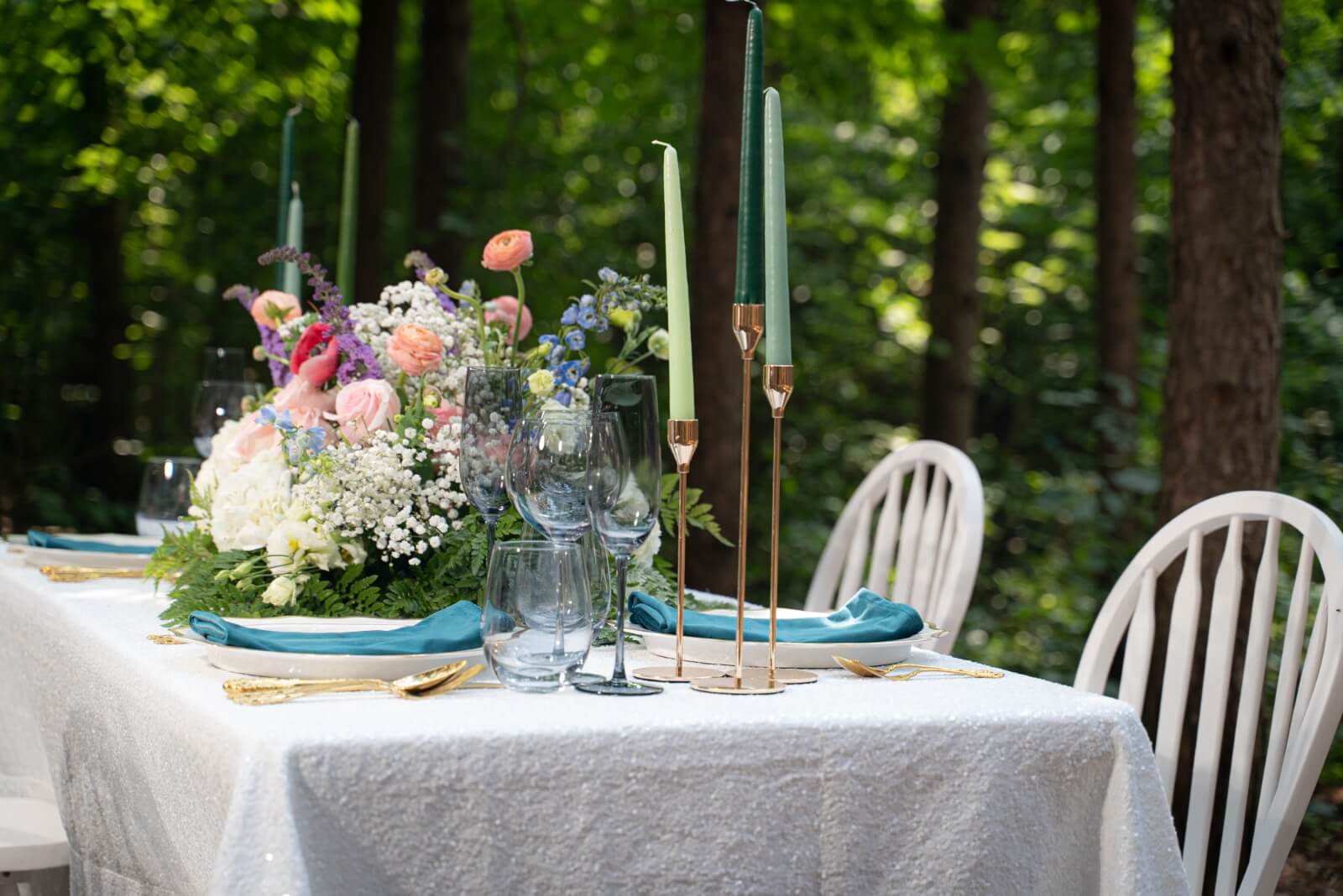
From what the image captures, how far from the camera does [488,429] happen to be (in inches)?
66.6

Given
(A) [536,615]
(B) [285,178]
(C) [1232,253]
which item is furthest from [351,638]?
(C) [1232,253]

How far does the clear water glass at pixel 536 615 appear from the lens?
1.31 meters

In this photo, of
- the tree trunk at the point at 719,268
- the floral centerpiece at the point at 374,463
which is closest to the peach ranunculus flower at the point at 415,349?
the floral centerpiece at the point at 374,463

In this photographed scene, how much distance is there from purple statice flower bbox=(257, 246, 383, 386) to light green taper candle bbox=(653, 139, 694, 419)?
0.64 meters

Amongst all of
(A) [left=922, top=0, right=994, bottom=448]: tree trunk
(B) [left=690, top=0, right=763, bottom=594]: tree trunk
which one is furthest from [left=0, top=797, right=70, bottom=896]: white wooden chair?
(A) [left=922, top=0, right=994, bottom=448]: tree trunk

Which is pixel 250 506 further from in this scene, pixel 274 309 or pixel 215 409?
pixel 215 409

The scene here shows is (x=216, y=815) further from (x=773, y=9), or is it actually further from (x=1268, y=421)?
(x=773, y=9)

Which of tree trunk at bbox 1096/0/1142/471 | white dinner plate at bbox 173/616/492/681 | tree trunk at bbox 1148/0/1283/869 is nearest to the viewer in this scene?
white dinner plate at bbox 173/616/492/681

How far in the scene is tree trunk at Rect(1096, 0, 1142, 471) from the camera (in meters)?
6.36

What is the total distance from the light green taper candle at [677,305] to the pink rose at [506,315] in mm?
635

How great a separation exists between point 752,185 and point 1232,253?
2.19 meters

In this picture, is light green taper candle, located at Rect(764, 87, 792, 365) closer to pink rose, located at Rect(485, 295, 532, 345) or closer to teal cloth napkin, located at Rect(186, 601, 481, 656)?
teal cloth napkin, located at Rect(186, 601, 481, 656)

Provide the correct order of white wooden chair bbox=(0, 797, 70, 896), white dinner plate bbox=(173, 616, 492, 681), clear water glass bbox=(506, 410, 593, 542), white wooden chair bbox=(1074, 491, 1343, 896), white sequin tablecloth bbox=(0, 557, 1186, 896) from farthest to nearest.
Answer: white wooden chair bbox=(0, 797, 70, 896), white wooden chair bbox=(1074, 491, 1343, 896), clear water glass bbox=(506, 410, 593, 542), white dinner plate bbox=(173, 616, 492, 681), white sequin tablecloth bbox=(0, 557, 1186, 896)

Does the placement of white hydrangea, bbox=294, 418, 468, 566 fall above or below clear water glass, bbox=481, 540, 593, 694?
above
